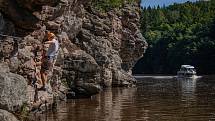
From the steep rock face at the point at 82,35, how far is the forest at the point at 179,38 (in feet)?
185

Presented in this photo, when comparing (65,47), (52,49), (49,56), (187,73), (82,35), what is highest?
(82,35)

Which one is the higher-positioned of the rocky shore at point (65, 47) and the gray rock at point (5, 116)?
the rocky shore at point (65, 47)

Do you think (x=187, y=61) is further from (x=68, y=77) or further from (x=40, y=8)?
(x=40, y=8)

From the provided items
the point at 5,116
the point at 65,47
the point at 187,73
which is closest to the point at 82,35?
the point at 65,47

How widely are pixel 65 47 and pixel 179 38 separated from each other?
105 metres

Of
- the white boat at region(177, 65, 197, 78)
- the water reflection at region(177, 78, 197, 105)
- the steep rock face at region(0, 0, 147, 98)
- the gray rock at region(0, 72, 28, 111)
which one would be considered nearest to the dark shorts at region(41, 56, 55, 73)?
the steep rock face at region(0, 0, 147, 98)

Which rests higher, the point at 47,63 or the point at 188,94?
the point at 47,63

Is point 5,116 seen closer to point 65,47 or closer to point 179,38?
point 65,47

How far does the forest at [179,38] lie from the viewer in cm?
12925

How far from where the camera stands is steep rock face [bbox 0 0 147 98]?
902 inches

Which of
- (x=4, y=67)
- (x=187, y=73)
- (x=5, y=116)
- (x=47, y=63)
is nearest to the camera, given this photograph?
(x=5, y=116)

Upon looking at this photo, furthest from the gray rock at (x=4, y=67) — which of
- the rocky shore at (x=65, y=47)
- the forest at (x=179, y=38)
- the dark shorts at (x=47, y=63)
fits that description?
the forest at (x=179, y=38)

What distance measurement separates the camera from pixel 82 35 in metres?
48.9

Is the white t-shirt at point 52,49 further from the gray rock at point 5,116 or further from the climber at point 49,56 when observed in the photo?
the gray rock at point 5,116
